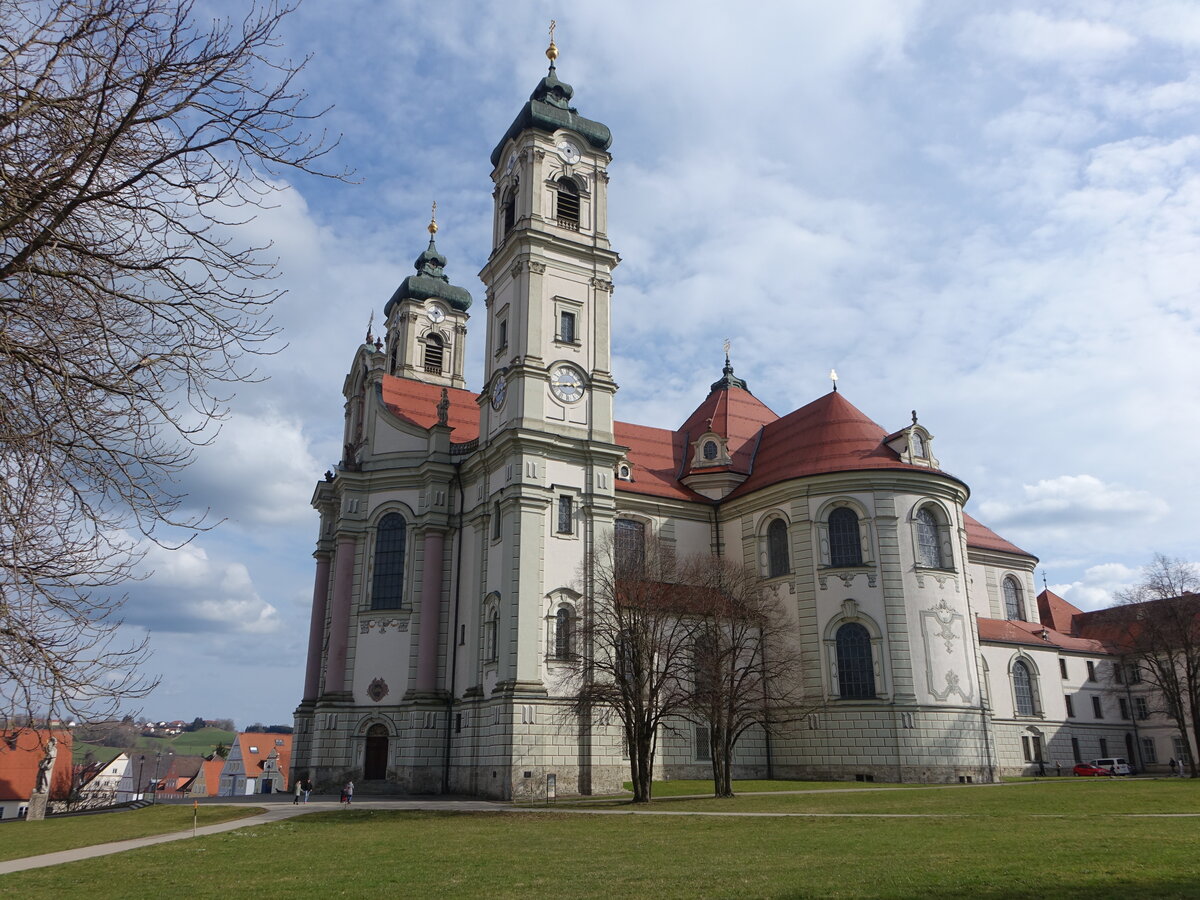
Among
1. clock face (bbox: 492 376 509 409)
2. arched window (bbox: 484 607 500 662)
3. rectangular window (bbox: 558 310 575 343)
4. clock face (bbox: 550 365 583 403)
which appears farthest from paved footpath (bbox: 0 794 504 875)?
rectangular window (bbox: 558 310 575 343)

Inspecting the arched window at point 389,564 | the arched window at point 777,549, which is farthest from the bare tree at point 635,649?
the arched window at point 389,564

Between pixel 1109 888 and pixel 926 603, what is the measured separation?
29193 mm

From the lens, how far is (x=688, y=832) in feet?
66.4

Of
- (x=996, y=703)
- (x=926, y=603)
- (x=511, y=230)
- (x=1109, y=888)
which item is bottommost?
(x=1109, y=888)

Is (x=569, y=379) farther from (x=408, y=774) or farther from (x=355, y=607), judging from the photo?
(x=408, y=774)

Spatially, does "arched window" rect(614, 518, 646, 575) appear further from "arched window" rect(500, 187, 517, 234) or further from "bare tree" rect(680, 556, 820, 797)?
"arched window" rect(500, 187, 517, 234)

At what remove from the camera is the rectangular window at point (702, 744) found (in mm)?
39531

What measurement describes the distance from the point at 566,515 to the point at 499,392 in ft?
21.8

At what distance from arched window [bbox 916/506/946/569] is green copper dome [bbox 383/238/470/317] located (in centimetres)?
3321

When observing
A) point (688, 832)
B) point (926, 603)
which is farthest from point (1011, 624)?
point (688, 832)

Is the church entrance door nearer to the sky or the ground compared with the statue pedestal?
nearer to the sky

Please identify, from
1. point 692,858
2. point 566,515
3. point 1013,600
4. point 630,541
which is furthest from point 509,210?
point 1013,600

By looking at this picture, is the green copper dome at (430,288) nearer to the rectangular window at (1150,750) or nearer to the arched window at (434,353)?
the arched window at (434,353)

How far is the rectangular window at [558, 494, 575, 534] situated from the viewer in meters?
37.8
